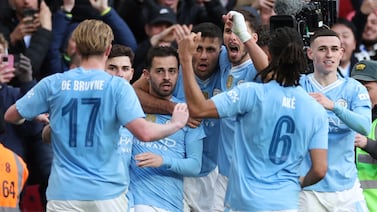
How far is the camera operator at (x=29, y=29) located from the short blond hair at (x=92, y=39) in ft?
14.2

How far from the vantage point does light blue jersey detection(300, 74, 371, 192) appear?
10047mm

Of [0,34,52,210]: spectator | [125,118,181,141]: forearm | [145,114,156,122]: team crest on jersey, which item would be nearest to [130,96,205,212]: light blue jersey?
[145,114,156,122]: team crest on jersey

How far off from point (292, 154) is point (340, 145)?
1558 mm

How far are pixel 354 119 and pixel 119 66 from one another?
2237 mm

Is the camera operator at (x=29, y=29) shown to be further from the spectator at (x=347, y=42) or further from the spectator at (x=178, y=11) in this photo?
the spectator at (x=347, y=42)

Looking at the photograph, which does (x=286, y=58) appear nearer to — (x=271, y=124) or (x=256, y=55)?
(x=271, y=124)

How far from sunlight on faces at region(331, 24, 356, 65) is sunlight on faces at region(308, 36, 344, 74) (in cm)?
502

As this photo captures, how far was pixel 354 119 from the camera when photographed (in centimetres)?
958

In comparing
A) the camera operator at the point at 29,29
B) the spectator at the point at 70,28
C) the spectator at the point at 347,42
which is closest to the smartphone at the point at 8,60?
the camera operator at the point at 29,29

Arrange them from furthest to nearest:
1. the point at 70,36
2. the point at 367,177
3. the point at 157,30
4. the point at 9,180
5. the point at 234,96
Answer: the point at 157,30 < the point at 70,36 < the point at 367,177 < the point at 9,180 < the point at 234,96

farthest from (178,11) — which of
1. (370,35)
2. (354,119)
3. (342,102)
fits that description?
(354,119)

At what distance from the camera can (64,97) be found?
8695 mm

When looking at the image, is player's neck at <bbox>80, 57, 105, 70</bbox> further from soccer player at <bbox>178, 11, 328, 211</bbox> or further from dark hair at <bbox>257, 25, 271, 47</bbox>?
dark hair at <bbox>257, 25, 271, 47</bbox>

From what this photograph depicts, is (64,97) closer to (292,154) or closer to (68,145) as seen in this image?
(68,145)
